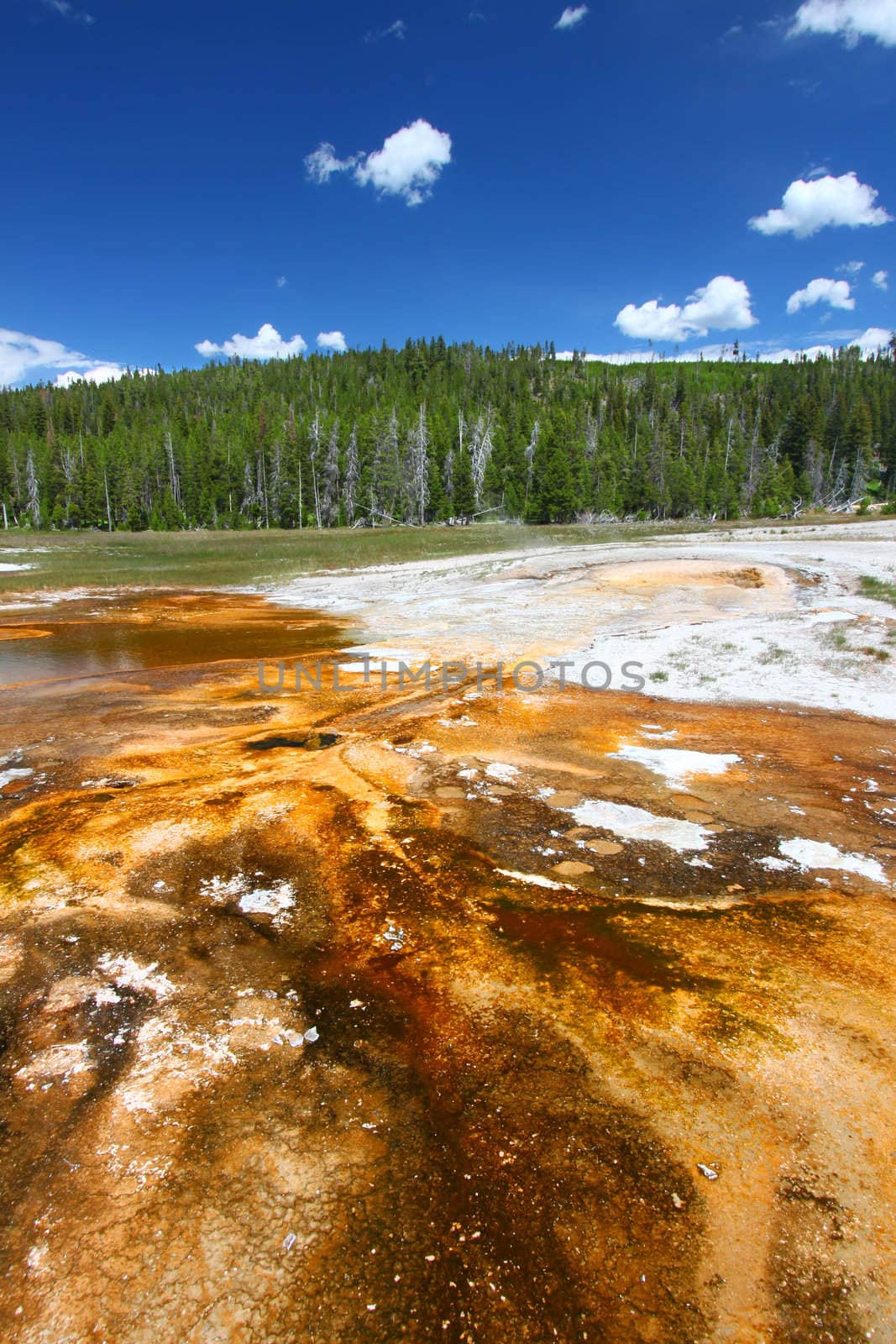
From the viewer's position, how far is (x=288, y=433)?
8125 centimetres

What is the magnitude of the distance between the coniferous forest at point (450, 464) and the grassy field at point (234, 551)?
950 centimetres

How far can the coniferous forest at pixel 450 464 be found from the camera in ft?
245

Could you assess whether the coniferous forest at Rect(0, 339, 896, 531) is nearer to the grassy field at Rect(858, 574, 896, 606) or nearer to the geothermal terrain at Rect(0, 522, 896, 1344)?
the grassy field at Rect(858, 574, 896, 606)

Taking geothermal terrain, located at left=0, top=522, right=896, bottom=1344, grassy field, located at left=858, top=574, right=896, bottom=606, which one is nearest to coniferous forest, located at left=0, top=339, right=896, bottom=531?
grassy field, located at left=858, top=574, right=896, bottom=606

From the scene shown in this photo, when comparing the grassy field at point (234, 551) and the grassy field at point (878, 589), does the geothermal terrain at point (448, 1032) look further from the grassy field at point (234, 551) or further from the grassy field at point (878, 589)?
the grassy field at point (234, 551)

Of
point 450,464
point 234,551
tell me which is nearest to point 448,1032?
point 234,551

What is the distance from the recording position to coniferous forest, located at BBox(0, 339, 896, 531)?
245ft

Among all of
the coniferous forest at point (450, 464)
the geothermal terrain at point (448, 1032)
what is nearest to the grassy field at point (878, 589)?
the geothermal terrain at point (448, 1032)

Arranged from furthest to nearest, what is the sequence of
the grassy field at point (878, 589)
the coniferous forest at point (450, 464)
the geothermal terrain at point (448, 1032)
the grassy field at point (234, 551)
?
1. the coniferous forest at point (450, 464)
2. the grassy field at point (234, 551)
3. the grassy field at point (878, 589)
4. the geothermal terrain at point (448, 1032)

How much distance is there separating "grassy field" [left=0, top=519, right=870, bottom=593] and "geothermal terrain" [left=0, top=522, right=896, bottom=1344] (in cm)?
2312

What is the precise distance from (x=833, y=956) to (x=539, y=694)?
6574mm

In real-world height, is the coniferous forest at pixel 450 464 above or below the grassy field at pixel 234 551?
above

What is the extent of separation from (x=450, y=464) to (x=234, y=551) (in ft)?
127

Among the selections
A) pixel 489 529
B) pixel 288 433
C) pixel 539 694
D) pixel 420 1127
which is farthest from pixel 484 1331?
pixel 288 433
